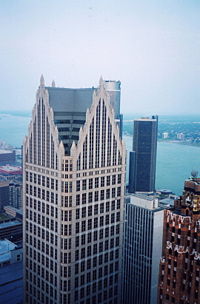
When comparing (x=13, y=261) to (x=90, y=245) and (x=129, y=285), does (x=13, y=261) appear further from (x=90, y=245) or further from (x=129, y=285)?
(x=90, y=245)

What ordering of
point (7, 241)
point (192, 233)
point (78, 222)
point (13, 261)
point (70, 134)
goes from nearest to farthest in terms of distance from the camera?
point (192, 233) → point (78, 222) → point (70, 134) → point (13, 261) → point (7, 241)

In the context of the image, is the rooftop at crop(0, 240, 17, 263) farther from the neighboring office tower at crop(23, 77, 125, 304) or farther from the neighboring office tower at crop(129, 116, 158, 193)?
the neighboring office tower at crop(129, 116, 158, 193)

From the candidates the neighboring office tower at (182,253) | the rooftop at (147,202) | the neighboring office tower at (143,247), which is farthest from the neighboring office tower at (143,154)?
the neighboring office tower at (182,253)

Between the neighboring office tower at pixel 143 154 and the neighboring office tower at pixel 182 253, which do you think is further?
the neighboring office tower at pixel 143 154

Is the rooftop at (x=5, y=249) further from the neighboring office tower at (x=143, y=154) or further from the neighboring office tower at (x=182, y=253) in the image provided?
the neighboring office tower at (x=182, y=253)

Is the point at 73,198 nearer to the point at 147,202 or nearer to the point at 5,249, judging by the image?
the point at 147,202

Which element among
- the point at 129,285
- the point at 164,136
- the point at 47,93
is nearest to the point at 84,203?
the point at 47,93

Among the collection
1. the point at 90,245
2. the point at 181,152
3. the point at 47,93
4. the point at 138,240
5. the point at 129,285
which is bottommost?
the point at 129,285
